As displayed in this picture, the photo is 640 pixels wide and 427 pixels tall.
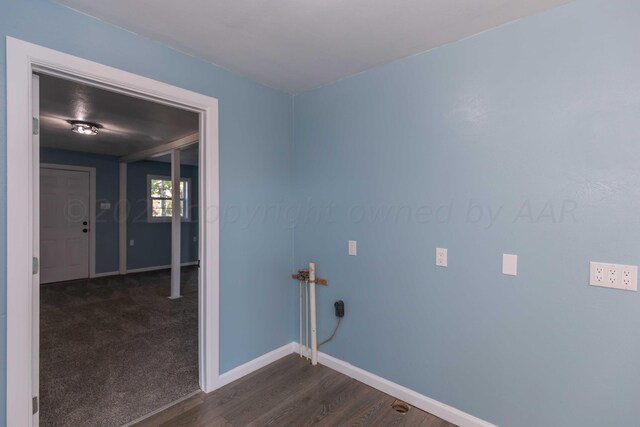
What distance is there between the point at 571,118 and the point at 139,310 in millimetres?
4859

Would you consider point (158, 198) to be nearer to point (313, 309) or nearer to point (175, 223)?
point (175, 223)

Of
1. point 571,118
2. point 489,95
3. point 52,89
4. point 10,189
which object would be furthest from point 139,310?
point 571,118

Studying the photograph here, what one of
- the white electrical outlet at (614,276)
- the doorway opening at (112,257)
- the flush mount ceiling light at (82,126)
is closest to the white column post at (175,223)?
the doorway opening at (112,257)

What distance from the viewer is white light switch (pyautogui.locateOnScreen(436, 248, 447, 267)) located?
2057mm

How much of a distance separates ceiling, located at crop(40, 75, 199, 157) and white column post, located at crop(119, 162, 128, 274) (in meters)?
0.99

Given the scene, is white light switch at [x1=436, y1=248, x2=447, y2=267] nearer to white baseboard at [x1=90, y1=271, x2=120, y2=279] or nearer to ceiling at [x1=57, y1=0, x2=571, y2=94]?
ceiling at [x1=57, y1=0, x2=571, y2=94]

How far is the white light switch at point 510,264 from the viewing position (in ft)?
5.88

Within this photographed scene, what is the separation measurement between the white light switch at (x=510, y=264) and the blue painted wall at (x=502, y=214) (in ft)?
0.09

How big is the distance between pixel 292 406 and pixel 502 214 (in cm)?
185

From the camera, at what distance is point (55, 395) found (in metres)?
2.27

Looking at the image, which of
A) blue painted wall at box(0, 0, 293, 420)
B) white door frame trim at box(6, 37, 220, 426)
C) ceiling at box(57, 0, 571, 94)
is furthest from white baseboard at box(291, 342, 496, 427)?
ceiling at box(57, 0, 571, 94)

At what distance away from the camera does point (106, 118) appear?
3.69m

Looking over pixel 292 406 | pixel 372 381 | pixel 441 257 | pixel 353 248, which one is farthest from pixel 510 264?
pixel 292 406

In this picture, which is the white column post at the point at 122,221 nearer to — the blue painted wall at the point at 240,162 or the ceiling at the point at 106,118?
the ceiling at the point at 106,118
